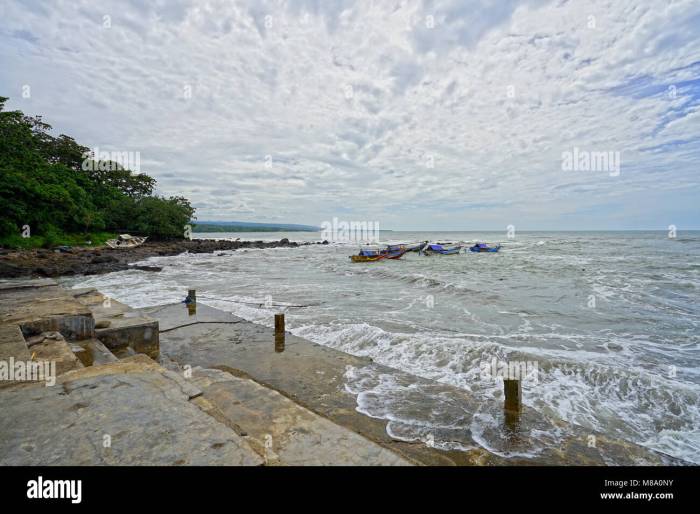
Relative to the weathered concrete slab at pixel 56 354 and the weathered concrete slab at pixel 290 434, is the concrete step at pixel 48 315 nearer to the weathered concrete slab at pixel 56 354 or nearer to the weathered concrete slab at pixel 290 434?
the weathered concrete slab at pixel 56 354

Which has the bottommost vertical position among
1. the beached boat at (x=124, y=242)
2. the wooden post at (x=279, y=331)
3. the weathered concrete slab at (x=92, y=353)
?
the wooden post at (x=279, y=331)

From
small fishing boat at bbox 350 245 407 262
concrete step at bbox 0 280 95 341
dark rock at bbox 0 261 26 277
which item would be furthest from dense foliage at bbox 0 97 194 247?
small fishing boat at bbox 350 245 407 262

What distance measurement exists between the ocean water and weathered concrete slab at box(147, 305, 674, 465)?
0.83ft

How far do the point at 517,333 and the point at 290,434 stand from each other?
8.12 m

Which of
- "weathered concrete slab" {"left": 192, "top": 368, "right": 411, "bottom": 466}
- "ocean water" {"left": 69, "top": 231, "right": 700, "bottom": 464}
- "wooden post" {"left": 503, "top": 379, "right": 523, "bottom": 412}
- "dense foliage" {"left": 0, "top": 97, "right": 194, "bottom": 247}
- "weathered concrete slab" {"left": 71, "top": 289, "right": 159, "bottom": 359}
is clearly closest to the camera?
"weathered concrete slab" {"left": 192, "top": 368, "right": 411, "bottom": 466}

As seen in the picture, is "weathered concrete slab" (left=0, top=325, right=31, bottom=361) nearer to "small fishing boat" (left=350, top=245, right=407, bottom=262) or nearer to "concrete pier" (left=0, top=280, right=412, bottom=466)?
"concrete pier" (left=0, top=280, right=412, bottom=466)

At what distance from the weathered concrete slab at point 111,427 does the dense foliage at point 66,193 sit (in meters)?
31.8

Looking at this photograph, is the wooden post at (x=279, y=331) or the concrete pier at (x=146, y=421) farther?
the wooden post at (x=279, y=331)

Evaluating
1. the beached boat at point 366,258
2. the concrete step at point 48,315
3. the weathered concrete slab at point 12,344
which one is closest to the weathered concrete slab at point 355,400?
the concrete step at point 48,315

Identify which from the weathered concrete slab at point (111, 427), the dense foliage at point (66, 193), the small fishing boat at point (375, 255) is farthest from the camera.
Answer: the small fishing boat at point (375, 255)

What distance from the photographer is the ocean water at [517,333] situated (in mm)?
5312

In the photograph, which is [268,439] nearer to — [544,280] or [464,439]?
[464,439]

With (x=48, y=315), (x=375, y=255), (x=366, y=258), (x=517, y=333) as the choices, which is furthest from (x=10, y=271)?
(x=375, y=255)

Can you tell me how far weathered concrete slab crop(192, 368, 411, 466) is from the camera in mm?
2846
